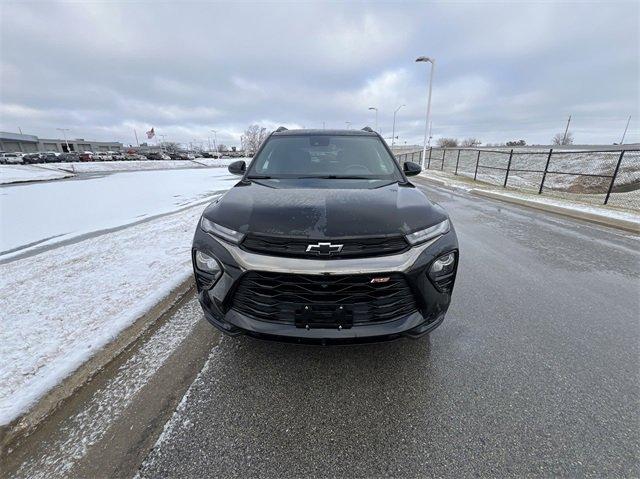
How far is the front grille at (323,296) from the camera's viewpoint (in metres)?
1.84

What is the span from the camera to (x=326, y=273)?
1.79 metres

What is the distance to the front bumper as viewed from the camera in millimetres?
1819

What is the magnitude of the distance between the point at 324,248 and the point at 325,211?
33 centimetres

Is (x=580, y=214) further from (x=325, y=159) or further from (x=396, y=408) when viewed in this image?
(x=396, y=408)

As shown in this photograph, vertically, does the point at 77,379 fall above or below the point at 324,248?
below

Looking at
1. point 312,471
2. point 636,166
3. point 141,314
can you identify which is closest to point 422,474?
point 312,471

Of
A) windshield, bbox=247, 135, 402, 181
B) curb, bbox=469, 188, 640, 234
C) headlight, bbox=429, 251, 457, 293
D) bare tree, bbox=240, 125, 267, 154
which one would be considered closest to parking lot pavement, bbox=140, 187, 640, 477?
headlight, bbox=429, 251, 457, 293

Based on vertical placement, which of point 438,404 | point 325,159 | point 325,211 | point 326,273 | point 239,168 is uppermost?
point 325,159

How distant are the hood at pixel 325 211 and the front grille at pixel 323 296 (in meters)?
0.27

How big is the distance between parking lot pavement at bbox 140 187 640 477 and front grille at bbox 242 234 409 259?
89 cm

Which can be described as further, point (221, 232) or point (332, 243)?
point (221, 232)

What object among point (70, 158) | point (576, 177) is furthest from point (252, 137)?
point (576, 177)

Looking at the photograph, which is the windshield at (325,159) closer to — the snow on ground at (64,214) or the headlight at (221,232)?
the headlight at (221,232)

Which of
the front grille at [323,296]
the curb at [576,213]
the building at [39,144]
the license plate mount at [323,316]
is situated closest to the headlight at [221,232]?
the front grille at [323,296]
